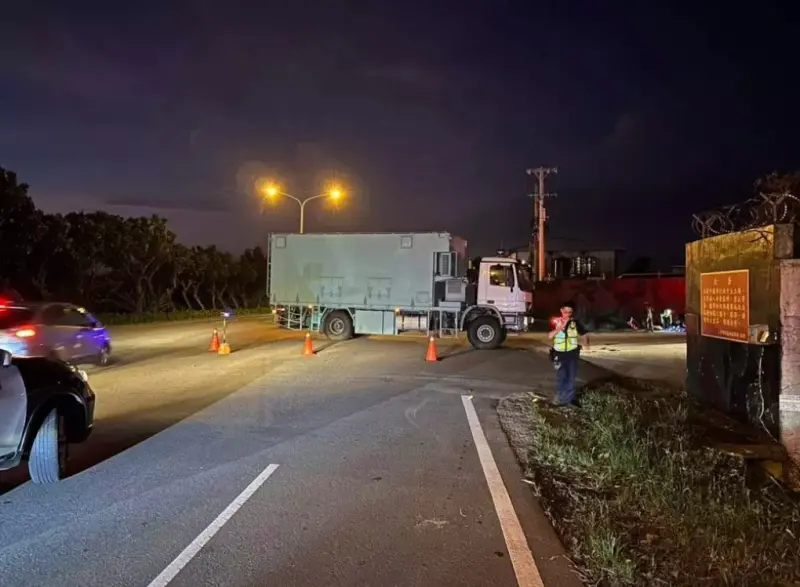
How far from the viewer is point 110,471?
668cm

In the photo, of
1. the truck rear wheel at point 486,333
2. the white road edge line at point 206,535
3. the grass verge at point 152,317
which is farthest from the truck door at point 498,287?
the grass verge at point 152,317

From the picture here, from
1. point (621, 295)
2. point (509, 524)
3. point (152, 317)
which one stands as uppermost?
point (621, 295)

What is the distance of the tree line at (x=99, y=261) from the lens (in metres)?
27.5

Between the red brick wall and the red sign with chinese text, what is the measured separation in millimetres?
21920

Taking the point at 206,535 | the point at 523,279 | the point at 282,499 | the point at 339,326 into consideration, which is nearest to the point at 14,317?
the point at 282,499

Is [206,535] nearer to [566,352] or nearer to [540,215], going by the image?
[566,352]

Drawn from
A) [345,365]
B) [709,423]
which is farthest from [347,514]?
[345,365]

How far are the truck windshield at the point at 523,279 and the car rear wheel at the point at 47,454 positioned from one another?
17.2 m

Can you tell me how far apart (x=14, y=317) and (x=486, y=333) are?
13350 mm

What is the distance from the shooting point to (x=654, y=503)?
5.61 m

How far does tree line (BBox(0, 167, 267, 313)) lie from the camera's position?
90.2ft

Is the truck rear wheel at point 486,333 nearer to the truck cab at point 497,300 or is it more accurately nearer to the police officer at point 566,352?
the truck cab at point 497,300

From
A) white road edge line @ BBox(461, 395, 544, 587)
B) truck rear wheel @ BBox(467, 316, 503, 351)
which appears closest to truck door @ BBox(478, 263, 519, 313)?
truck rear wheel @ BBox(467, 316, 503, 351)

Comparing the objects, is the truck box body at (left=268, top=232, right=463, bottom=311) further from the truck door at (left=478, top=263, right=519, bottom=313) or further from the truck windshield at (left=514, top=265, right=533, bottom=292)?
the truck windshield at (left=514, top=265, right=533, bottom=292)
